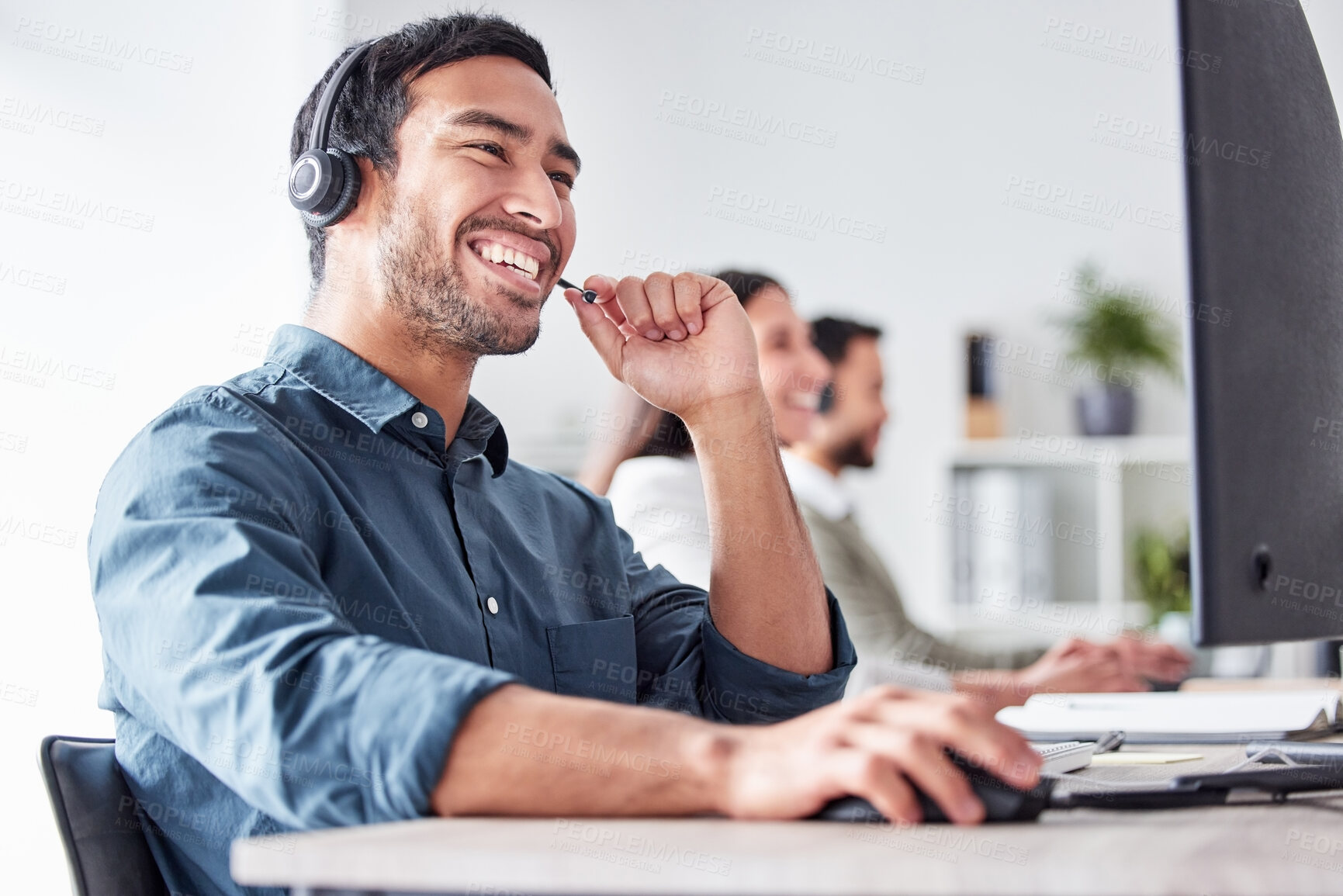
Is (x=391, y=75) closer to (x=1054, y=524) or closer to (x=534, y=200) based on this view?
(x=534, y=200)

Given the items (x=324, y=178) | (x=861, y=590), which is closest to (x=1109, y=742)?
(x=324, y=178)

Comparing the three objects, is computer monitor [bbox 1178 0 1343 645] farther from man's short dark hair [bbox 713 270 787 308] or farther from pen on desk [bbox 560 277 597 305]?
man's short dark hair [bbox 713 270 787 308]

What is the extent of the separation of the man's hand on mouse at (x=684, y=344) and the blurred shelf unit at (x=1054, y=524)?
2.61m

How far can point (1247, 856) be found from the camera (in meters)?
0.51

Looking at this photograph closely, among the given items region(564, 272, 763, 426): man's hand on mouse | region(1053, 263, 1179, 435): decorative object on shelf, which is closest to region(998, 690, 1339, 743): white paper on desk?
region(564, 272, 763, 426): man's hand on mouse

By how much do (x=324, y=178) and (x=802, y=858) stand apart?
1.02 metres

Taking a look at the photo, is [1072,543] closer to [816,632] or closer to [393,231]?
[816,632]

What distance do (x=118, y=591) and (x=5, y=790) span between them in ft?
4.86

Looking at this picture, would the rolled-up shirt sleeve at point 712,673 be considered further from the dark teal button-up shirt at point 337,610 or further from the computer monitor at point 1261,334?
the computer monitor at point 1261,334

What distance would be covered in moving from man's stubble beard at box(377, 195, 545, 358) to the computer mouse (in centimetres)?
80

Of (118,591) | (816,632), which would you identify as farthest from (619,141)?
(118,591)

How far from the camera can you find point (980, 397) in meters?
3.94

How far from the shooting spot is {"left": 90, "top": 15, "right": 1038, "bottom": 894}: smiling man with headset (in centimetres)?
67

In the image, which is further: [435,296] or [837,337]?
[837,337]
